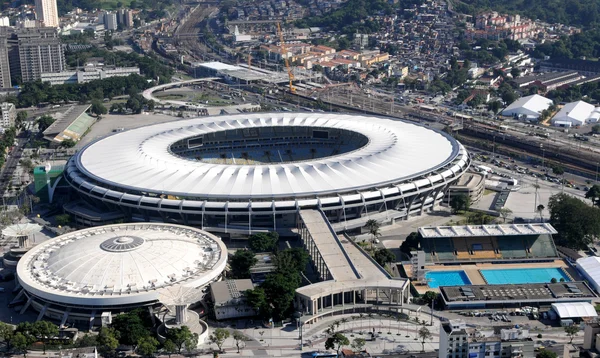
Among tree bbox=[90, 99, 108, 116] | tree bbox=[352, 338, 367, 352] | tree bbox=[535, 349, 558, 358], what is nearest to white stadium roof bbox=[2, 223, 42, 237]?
tree bbox=[352, 338, 367, 352]

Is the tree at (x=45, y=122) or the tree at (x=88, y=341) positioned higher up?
the tree at (x=88, y=341)

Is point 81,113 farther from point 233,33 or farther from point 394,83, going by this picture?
point 233,33

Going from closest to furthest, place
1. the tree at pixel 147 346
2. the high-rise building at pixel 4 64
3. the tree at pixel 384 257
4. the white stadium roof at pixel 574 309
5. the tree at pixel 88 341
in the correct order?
the tree at pixel 147 346 → the tree at pixel 88 341 → the white stadium roof at pixel 574 309 → the tree at pixel 384 257 → the high-rise building at pixel 4 64

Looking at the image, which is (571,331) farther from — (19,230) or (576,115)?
(576,115)

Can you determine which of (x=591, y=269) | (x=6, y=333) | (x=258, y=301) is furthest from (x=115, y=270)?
(x=591, y=269)

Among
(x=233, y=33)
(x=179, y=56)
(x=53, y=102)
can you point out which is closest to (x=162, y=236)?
(x=53, y=102)

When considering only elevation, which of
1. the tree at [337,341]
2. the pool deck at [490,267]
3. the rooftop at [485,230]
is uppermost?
the rooftop at [485,230]

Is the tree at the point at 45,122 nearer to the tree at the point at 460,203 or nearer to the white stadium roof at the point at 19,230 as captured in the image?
the white stadium roof at the point at 19,230

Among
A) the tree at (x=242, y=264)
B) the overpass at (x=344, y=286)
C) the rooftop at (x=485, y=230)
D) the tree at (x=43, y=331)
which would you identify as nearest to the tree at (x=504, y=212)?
the rooftop at (x=485, y=230)
